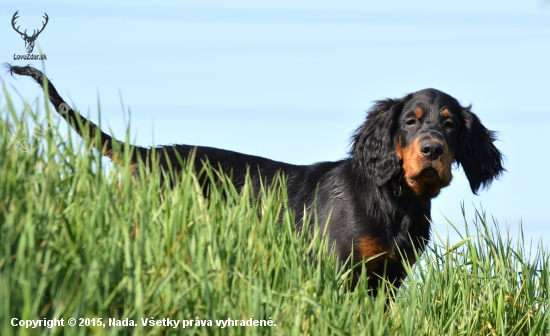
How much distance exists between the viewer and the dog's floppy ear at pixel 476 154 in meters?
5.67

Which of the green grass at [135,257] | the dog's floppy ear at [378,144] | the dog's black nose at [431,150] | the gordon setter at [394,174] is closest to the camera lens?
the green grass at [135,257]

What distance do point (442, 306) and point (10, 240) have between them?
9.70ft

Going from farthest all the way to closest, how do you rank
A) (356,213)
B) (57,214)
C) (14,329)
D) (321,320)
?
(356,213)
(321,320)
(57,214)
(14,329)

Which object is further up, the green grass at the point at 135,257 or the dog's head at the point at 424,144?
the dog's head at the point at 424,144

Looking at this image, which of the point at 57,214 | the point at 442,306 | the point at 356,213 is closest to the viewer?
the point at 57,214

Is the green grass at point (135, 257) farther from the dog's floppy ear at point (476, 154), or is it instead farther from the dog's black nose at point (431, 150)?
the dog's floppy ear at point (476, 154)

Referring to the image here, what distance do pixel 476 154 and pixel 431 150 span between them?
3.08ft

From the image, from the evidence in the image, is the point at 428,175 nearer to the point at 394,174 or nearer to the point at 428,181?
the point at 428,181

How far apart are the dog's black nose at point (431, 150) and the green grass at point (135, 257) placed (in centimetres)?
158

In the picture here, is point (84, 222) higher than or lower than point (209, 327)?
higher

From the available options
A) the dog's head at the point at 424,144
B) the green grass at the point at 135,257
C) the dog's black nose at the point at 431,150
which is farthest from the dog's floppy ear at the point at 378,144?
the green grass at the point at 135,257

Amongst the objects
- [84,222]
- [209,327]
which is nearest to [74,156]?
[84,222]

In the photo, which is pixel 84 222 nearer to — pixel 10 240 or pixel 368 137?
pixel 10 240

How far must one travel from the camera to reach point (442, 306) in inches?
176
